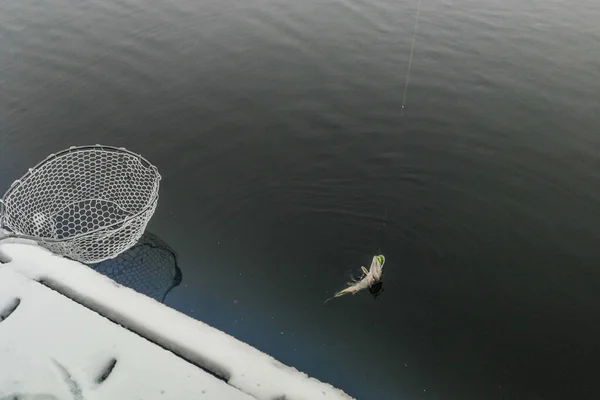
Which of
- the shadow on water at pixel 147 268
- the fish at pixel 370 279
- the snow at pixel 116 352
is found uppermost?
the snow at pixel 116 352

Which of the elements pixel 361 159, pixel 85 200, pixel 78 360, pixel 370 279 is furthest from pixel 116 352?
pixel 361 159

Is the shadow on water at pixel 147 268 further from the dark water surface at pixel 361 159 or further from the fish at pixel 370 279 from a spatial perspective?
the fish at pixel 370 279

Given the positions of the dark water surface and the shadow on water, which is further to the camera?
the shadow on water

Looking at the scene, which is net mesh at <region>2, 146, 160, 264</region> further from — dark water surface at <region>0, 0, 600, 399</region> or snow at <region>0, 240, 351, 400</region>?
snow at <region>0, 240, 351, 400</region>

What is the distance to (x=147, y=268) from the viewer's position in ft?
18.5

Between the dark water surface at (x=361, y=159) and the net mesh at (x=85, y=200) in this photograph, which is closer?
the dark water surface at (x=361, y=159)

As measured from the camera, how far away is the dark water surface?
5.00 meters

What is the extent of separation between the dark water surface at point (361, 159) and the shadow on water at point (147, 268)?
0.50 ft

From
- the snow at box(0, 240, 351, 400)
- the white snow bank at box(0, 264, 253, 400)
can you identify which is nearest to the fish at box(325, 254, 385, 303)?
the snow at box(0, 240, 351, 400)

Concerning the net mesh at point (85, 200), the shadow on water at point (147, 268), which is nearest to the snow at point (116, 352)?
the net mesh at point (85, 200)

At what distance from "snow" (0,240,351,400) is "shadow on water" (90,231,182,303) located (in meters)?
2.73

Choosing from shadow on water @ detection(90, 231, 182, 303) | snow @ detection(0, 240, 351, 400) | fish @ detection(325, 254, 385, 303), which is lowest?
shadow on water @ detection(90, 231, 182, 303)

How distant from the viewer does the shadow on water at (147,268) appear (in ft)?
17.6

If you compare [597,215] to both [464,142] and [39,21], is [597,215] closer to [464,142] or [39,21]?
[464,142]
